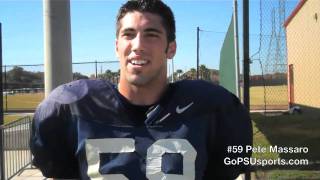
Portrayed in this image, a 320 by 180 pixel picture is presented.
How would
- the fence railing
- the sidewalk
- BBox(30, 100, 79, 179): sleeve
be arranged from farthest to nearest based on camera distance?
1. the fence railing
2. the sidewalk
3. BBox(30, 100, 79, 179): sleeve

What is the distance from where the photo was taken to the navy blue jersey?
1.97m

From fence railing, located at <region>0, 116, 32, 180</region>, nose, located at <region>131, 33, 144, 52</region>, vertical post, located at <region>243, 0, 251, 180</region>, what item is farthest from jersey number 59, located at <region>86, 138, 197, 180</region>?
fence railing, located at <region>0, 116, 32, 180</region>

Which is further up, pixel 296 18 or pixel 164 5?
pixel 296 18

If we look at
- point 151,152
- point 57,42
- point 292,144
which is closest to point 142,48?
point 151,152

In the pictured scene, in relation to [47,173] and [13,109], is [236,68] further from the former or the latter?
[13,109]

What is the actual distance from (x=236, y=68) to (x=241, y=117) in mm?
4565

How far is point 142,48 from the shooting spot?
2.03 m

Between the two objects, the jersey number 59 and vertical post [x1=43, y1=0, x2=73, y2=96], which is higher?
vertical post [x1=43, y1=0, x2=73, y2=96]

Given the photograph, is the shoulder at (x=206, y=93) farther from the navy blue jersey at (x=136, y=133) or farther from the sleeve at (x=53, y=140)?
the sleeve at (x=53, y=140)

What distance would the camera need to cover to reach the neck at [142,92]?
6.76 ft

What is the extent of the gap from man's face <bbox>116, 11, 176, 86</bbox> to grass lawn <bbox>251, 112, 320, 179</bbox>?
16.6 feet

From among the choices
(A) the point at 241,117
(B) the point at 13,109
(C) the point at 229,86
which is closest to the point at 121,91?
(A) the point at 241,117

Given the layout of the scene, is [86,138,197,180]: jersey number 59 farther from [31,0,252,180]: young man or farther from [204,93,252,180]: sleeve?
[204,93,252,180]: sleeve

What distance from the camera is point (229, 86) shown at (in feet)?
25.3
